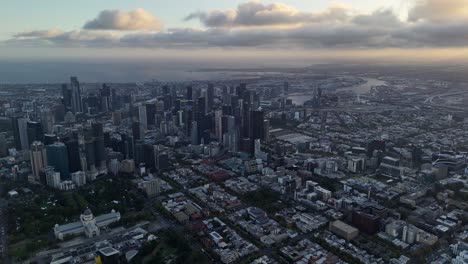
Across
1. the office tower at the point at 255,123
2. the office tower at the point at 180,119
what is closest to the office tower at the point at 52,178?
the office tower at the point at 255,123

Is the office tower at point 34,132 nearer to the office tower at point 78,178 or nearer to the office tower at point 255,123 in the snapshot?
the office tower at point 78,178

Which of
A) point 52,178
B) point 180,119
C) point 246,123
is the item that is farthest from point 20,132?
point 246,123

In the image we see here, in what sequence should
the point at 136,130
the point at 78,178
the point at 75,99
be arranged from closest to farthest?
the point at 78,178 → the point at 136,130 → the point at 75,99

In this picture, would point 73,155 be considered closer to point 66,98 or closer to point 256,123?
point 256,123

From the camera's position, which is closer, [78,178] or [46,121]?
[78,178]

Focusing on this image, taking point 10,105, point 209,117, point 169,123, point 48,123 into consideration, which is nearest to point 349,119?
point 209,117

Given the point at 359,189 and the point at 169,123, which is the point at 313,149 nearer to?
→ the point at 359,189
